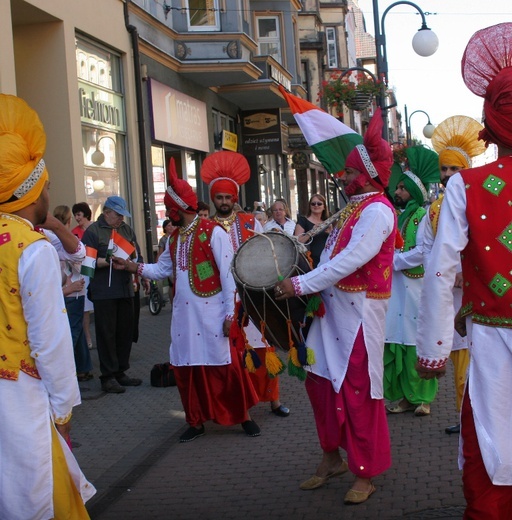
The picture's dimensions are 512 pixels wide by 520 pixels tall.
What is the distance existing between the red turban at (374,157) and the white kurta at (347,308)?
0.54 feet

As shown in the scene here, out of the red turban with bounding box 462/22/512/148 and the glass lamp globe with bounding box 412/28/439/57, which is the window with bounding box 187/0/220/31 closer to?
the glass lamp globe with bounding box 412/28/439/57

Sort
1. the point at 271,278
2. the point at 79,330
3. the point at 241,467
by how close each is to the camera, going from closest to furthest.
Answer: the point at 271,278, the point at 241,467, the point at 79,330

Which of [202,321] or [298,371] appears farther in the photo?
[202,321]

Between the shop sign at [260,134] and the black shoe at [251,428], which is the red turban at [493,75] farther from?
the shop sign at [260,134]

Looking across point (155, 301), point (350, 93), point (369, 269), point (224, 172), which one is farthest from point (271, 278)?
point (350, 93)

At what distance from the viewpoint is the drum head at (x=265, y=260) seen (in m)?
5.24

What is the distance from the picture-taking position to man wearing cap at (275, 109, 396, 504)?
532 cm

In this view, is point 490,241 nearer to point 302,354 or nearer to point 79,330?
point 302,354

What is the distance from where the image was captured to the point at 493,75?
3.87m

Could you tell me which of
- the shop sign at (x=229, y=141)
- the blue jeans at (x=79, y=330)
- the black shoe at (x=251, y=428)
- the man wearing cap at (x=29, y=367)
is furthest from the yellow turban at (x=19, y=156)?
the shop sign at (x=229, y=141)

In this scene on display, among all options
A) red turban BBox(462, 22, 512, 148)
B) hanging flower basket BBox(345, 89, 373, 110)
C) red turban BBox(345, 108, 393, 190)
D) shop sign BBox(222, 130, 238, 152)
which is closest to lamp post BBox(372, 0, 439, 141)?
hanging flower basket BBox(345, 89, 373, 110)

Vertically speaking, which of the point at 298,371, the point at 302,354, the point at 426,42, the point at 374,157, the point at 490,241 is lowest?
the point at 298,371

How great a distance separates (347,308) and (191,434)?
2404 mm

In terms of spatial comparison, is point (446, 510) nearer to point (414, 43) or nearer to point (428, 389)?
point (428, 389)
